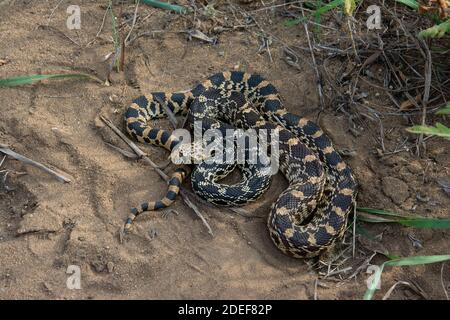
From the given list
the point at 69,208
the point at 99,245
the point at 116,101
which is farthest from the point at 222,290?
the point at 116,101

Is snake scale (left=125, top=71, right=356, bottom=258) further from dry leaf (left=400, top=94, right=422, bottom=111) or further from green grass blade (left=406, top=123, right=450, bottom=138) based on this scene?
green grass blade (left=406, top=123, right=450, bottom=138)

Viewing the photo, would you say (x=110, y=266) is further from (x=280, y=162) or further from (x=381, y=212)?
(x=381, y=212)

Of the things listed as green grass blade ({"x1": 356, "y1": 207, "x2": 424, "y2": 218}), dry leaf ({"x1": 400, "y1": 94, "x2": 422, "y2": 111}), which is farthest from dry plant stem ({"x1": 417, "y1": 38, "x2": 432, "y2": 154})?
green grass blade ({"x1": 356, "y1": 207, "x2": 424, "y2": 218})

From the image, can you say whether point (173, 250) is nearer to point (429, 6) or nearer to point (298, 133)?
point (298, 133)

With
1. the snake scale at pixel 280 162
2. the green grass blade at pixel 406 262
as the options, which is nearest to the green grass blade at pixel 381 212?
the snake scale at pixel 280 162

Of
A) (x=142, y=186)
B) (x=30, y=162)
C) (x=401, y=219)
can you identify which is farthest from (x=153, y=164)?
(x=401, y=219)

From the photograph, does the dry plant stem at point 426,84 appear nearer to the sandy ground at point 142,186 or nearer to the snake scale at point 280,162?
the sandy ground at point 142,186

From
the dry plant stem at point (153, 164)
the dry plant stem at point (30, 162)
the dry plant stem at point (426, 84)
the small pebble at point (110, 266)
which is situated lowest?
the small pebble at point (110, 266)
